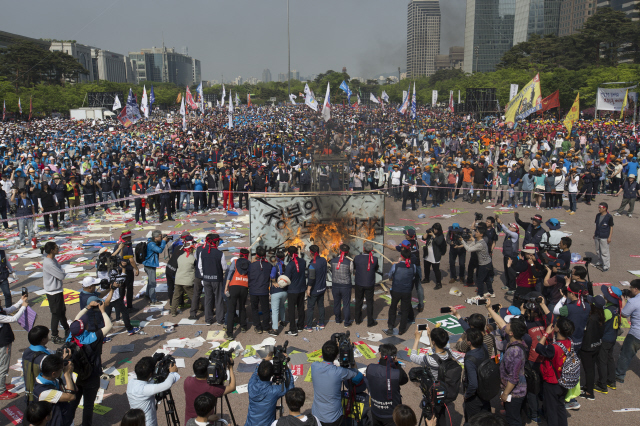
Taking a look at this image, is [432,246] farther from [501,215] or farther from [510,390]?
[501,215]

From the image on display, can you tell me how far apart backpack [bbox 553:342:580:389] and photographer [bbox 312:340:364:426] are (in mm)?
2391

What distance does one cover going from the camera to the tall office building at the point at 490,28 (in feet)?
562

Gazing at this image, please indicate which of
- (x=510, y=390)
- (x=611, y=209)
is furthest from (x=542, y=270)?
(x=611, y=209)

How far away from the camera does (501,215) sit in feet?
53.4

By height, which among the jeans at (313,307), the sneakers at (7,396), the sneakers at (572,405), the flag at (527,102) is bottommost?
the sneakers at (572,405)

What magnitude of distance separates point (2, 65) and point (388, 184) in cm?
8978

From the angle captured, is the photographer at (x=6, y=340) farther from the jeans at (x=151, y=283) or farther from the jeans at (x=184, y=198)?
the jeans at (x=184, y=198)

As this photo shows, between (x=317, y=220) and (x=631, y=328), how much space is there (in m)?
5.89

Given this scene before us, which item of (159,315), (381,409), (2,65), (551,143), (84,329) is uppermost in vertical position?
(2,65)

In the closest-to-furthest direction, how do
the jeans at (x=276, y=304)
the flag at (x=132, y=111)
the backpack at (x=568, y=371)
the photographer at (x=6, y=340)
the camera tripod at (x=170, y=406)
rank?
the camera tripod at (x=170, y=406), the backpack at (x=568, y=371), the photographer at (x=6, y=340), the jeans at (x=276, y=304), the flag at (x=132, y=111)

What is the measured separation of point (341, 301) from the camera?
28.0 ft

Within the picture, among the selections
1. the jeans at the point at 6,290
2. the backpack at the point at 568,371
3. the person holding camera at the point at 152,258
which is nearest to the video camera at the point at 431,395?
the backpack at the point at 568,371

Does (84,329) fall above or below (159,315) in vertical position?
above

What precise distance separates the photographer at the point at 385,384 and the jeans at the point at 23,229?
12193 mm
